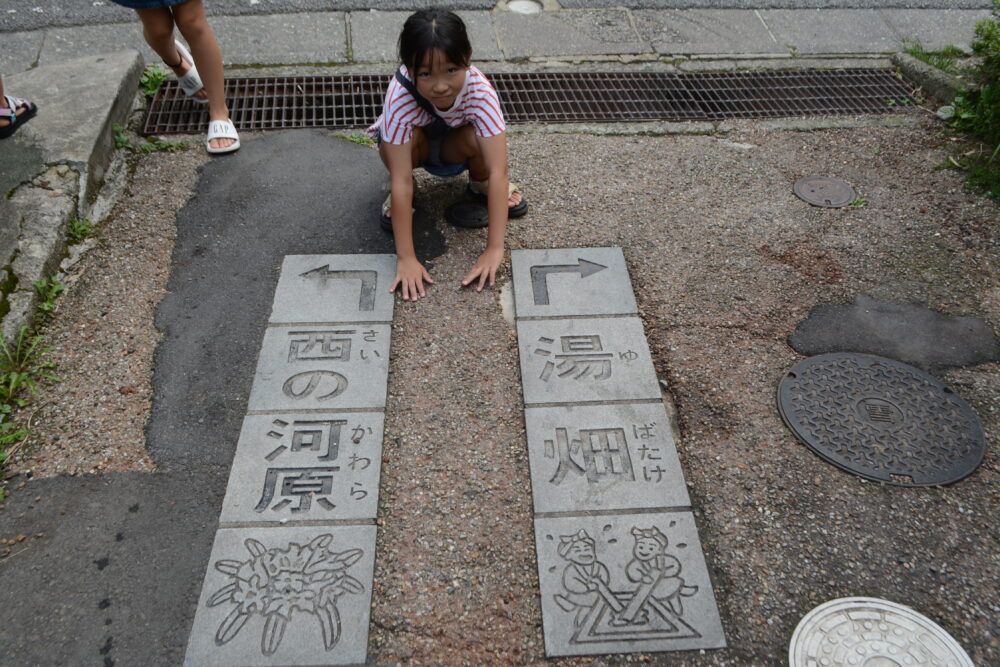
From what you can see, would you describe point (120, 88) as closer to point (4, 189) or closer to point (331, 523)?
point (4, 189)

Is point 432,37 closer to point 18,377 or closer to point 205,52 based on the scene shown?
point 205,52

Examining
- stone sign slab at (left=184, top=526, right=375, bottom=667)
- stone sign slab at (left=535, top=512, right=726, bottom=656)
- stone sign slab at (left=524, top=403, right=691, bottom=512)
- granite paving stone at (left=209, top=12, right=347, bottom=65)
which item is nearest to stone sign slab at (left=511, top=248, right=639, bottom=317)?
stone sign slab at (left=524, top=403, right=691, bottom=512)

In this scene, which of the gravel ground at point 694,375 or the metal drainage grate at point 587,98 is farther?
the metal drainage grate at point 587,98

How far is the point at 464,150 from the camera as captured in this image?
10.5ft

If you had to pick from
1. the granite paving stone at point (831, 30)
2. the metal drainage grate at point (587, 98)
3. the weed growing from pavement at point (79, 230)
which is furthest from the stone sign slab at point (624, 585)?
the granite paving stone at point (831, 30)

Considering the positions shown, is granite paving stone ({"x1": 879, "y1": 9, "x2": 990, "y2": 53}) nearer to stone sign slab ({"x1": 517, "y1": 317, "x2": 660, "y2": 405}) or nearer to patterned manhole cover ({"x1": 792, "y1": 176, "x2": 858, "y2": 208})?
patterned manhole cover ({"x1": 792, "y1": 176, "x2": 858, "y2": 208})

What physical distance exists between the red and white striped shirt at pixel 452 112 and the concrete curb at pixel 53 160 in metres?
1.59

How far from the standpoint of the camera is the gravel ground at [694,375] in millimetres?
2189

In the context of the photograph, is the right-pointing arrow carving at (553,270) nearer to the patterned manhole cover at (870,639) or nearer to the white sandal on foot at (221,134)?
the patterned manhole cover at (870,639)

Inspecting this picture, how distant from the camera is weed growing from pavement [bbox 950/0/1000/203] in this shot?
3.74 meters

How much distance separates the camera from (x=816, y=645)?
2062mm

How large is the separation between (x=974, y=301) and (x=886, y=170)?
1067 mm

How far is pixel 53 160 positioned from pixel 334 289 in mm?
1605

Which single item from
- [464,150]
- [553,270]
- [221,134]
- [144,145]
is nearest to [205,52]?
[221,134]
